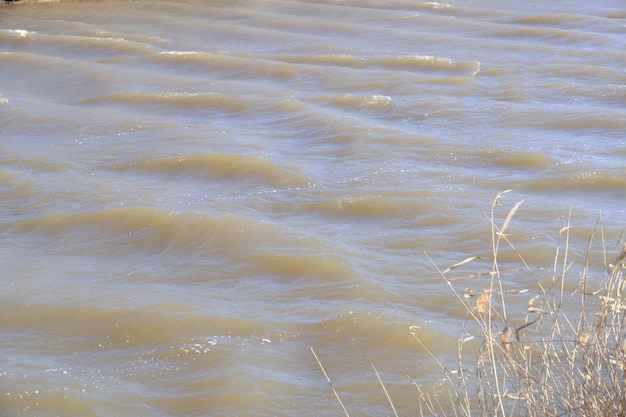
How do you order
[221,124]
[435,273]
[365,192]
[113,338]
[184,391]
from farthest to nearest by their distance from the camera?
[221,124]
[365,192]
[435,273]
[113,338]
[184,391]

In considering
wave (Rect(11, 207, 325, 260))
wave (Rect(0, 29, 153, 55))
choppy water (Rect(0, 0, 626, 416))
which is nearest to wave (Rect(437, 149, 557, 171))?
choppy water (Rect(0, 0, 626, 416))

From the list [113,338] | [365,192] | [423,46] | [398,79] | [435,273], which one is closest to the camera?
[113,338]

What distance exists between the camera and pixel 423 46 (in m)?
9.76

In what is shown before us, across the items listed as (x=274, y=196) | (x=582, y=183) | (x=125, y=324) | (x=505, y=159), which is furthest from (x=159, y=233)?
(x=582, y=183)

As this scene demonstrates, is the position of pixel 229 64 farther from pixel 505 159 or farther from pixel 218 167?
pixel 505 159

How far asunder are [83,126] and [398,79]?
8.55ft

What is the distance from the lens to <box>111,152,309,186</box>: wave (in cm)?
612

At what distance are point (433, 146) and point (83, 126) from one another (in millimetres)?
2487

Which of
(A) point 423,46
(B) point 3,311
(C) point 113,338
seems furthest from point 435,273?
(A) point 423,46

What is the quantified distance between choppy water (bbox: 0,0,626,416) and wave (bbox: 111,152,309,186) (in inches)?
0.7

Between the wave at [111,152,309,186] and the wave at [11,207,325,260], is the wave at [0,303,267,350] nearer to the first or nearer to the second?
the wave at [11,207,325,260]

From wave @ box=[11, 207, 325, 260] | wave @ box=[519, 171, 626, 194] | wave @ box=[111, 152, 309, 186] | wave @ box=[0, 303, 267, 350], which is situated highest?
wave @ box=[519, 171, 626, 194]

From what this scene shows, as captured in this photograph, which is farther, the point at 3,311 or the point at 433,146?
the point at 433,146

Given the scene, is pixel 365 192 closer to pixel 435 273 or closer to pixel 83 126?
pixel 435 273
